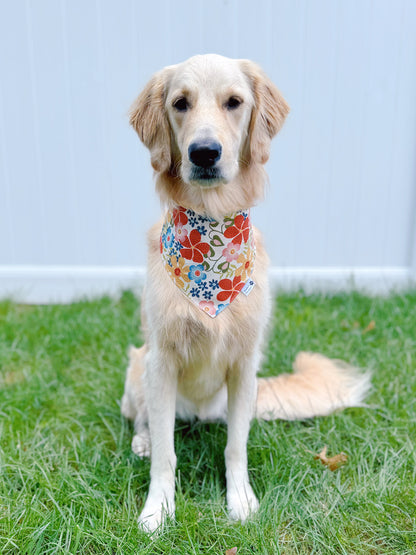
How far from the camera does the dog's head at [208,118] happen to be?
5.36 feet

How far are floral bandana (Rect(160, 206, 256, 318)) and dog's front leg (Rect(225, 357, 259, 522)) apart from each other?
11.4 inches

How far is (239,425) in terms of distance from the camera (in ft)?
6.28

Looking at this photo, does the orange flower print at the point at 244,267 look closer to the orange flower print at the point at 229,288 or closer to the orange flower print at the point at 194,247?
the orange flower print at the point at 229,288

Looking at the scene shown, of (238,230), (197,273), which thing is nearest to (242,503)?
(197,273)

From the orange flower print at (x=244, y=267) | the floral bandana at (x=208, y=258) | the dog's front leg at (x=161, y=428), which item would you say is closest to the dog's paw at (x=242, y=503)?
the dog's front leg at (x=161, y=428)

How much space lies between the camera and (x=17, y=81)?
11.8ft

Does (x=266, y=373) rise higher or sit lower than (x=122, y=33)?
lower

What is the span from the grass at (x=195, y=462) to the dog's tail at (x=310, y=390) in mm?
59

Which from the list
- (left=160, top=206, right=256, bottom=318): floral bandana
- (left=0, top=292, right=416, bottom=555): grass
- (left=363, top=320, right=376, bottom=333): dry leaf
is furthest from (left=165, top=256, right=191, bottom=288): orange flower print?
(left=363, top=320, right=376, bottom=333): dry leaf

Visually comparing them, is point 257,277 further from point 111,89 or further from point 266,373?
point 111,89

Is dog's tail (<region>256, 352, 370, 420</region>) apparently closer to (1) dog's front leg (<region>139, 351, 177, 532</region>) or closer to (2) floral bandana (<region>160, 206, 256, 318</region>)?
(1) dog's front leg (<region>139, 351, 177, 532</region>)

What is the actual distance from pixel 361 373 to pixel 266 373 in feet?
1.65

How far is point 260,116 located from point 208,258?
0.56 metres

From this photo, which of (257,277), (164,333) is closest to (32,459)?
(164,333)
